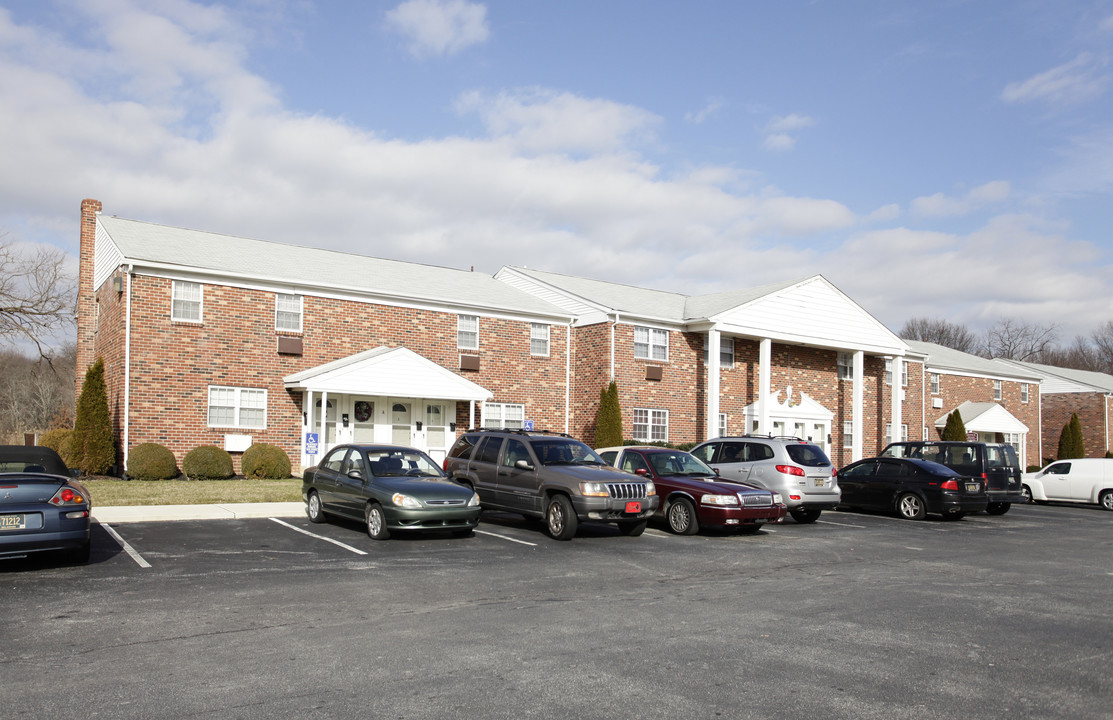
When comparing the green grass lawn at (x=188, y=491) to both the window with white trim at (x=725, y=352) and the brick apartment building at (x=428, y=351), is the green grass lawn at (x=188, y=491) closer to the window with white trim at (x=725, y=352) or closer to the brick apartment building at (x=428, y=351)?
the brick apartment building at (x=428, y=351)

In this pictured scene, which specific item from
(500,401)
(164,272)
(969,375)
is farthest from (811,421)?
(164,272)

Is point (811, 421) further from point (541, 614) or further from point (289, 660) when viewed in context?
point (289, 660)

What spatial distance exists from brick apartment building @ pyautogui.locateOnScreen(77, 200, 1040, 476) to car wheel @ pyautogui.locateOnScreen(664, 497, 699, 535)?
36.3 ft

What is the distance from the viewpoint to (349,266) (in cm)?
2880

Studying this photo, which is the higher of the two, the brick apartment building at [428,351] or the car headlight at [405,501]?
the brick apartment building at [428,351]

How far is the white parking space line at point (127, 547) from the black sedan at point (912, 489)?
15251mm

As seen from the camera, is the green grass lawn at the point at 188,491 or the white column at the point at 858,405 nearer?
the green grass lawn at the point at 188,491

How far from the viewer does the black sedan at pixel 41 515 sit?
30.7 ft

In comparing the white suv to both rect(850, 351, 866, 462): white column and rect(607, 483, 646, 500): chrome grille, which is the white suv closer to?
rect(607, 483, 646, 500): chrome grille

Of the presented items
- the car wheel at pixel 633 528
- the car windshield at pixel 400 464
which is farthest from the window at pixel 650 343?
the car windshield at pixel 400 464

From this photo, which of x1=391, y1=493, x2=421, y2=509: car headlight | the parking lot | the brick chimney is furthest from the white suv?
the brick chimney

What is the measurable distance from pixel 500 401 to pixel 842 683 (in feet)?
75.0

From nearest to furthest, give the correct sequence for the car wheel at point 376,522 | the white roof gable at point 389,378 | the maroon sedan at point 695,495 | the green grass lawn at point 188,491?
the car wheel at point 376,522
the maroon sedan at point 695,495
the green grass lawn at point 188,491
the white roof gable at point 389,378

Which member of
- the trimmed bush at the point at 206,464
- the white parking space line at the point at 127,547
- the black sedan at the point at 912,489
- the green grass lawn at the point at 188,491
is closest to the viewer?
the white parking space line at the point at 127,547
